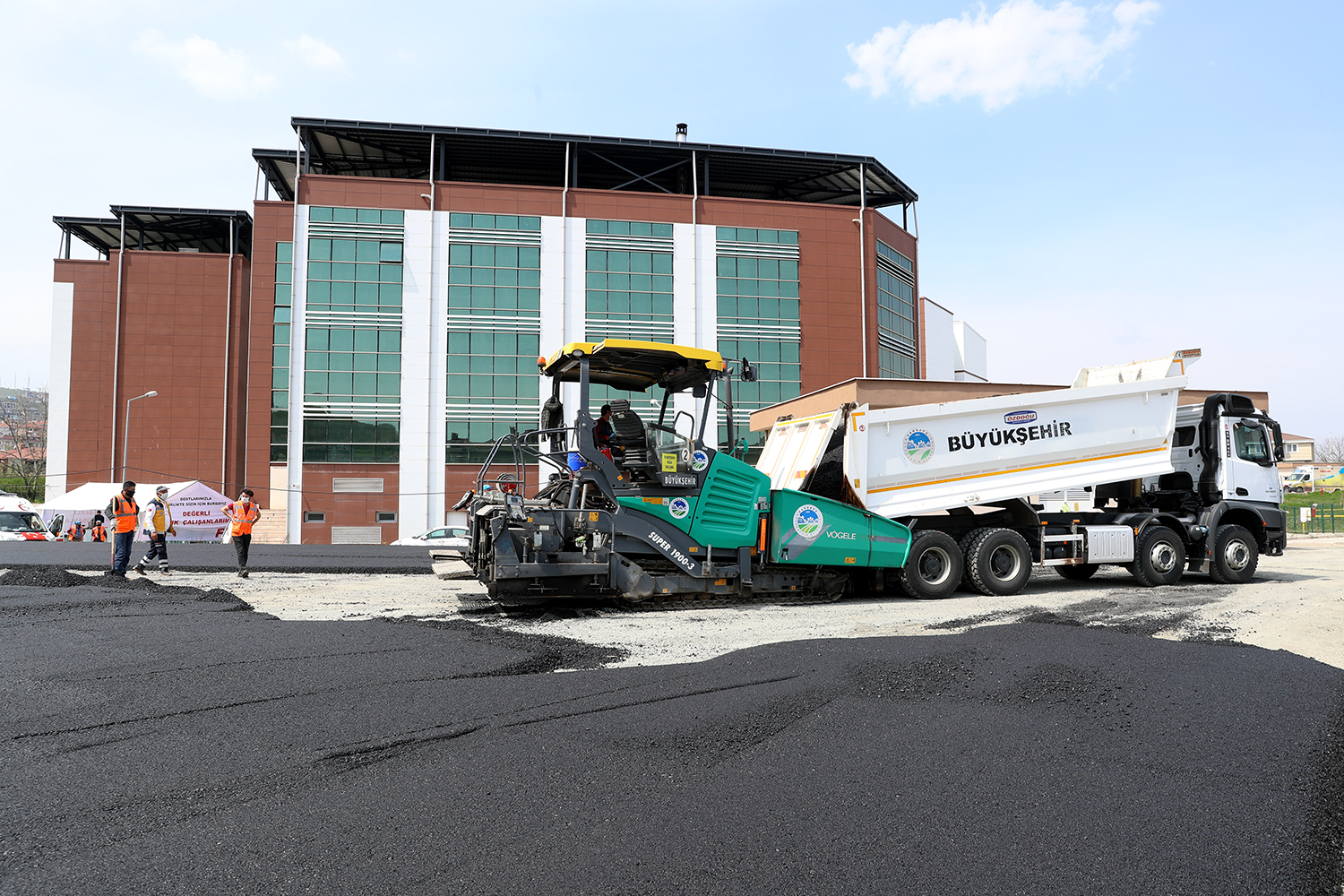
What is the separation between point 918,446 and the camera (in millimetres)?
10648

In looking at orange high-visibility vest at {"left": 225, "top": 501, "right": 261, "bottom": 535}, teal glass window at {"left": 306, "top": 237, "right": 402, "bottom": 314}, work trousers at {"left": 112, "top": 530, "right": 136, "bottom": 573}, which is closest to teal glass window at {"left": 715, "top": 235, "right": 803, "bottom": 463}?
teal glass window at {"left": 306, "top": 237, "right": 402, "bottom": 314}

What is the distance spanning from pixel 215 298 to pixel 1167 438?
131ft

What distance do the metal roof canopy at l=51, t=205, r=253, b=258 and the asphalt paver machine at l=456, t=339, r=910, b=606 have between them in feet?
121

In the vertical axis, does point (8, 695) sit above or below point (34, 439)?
below

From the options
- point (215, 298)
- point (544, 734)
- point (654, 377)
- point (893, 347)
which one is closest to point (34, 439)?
point (215, 298)

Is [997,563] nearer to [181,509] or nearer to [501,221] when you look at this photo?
[181,509]

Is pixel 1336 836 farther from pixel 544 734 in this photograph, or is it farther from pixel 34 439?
pixel 34 439

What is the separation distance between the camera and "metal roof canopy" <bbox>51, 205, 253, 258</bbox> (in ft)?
132

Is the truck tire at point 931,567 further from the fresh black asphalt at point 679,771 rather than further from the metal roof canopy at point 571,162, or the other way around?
the metal roof canopy at point 571,162

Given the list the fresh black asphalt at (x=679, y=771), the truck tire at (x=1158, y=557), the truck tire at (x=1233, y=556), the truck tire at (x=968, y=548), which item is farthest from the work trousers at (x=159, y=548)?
the truck tire at (x=1233, y=556)

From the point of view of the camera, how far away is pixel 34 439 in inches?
2608

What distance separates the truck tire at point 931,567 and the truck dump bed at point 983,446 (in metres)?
0.40

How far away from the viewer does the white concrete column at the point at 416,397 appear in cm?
3397

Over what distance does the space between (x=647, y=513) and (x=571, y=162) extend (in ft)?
100
